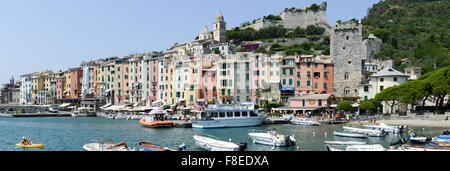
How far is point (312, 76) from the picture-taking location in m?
75.9

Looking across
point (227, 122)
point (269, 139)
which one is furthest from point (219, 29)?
point (269, 139)

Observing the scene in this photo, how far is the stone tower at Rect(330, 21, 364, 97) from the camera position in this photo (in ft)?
245

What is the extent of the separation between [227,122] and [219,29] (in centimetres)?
7984

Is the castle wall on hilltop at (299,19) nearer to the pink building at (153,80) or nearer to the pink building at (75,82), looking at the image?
the pink building at (153,80)

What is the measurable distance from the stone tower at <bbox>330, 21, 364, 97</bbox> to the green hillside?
22700mm

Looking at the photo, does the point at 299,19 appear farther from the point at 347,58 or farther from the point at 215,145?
the point at 215,145

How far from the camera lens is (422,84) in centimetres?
5619

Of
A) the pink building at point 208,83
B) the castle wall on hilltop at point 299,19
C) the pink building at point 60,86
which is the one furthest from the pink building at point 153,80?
the castle wall on hilltop at point 299,19

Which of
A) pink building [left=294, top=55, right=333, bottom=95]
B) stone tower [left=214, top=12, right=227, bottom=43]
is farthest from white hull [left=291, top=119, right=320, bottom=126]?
stone tower [left=214, top=12, right=227, bottom=43]
